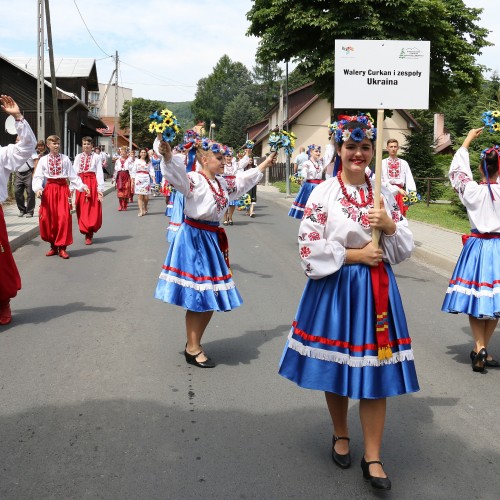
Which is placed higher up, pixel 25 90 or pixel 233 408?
pixel 25 90

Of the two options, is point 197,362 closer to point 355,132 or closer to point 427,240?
point 355,132

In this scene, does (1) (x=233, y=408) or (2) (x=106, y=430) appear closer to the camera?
(2) (x=106, y=430)

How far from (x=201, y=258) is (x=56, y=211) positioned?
6.53 meters

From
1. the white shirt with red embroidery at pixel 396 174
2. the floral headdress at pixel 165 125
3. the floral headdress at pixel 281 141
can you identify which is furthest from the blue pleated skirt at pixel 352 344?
the white shirt with red embroidery at pixel 396 174

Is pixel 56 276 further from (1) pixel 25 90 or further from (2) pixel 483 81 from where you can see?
(1) pixel 25 90

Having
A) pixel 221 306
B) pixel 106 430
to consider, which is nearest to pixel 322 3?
pixel 221 306

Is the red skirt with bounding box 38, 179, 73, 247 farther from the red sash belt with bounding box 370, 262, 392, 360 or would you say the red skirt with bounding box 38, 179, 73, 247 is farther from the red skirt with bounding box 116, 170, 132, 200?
the red skirt with bounding box 116, 170, 132, 200

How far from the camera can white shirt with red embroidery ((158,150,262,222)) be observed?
5.10 meters

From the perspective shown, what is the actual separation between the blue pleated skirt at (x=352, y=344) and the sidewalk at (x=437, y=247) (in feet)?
23.9

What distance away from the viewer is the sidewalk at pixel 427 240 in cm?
1130

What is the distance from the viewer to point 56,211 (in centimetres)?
1128

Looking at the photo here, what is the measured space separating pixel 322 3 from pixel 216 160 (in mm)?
20076

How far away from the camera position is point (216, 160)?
18.2 feet

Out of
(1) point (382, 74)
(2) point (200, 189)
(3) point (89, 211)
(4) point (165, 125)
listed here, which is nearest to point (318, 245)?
(1) point (382, 74)
